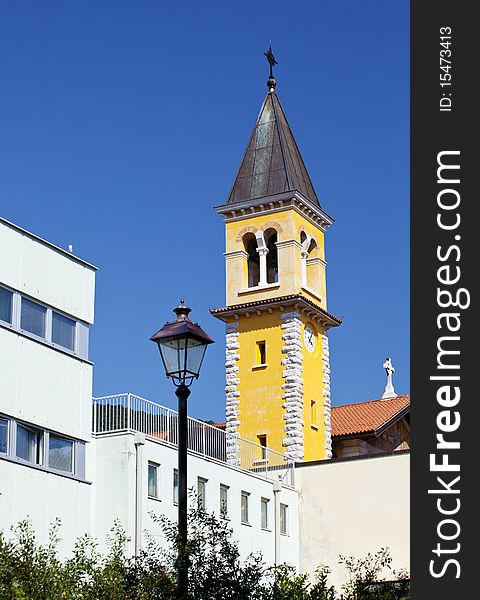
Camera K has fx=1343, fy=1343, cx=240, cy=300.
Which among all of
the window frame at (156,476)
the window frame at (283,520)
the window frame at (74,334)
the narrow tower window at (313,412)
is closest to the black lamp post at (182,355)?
the window frame at (74,334)

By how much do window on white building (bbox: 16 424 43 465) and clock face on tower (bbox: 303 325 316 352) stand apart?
23.3 meters

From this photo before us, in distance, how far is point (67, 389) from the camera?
34.9 m

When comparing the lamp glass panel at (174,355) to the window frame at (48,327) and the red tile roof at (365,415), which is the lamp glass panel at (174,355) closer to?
the window frame at (48,327)

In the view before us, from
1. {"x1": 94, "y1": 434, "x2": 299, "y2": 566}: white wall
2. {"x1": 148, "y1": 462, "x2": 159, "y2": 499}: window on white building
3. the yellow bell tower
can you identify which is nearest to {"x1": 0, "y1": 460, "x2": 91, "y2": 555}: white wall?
{"x1": 94, "y1": 434, "x2": 299, "y2": 566}: white wall

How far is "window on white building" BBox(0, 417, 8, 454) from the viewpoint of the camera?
31.8 m

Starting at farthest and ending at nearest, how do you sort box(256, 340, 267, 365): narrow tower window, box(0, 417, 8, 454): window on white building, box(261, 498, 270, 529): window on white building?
box(256, 340, 267, 365): narrow tower window → box(261, 498, 270, 529): window on white building → box(0, 417, 8, 454): window on white building

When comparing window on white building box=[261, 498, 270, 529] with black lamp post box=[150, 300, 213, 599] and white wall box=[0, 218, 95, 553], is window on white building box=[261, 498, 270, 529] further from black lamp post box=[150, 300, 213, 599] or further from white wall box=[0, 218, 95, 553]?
black lamp post box=[150, 300, 213, 599]

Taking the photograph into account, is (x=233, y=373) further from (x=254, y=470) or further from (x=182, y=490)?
(x=182, y=490)

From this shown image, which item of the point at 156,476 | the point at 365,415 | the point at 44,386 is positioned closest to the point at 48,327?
the point at 44,386

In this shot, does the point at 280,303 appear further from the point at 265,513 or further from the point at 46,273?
the point at 46,273

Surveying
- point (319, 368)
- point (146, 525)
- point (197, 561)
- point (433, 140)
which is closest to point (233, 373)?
point (319, 368)

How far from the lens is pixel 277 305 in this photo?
54.9 meters

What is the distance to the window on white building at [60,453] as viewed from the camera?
34031 millimetres

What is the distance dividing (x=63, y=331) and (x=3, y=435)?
401 cm
